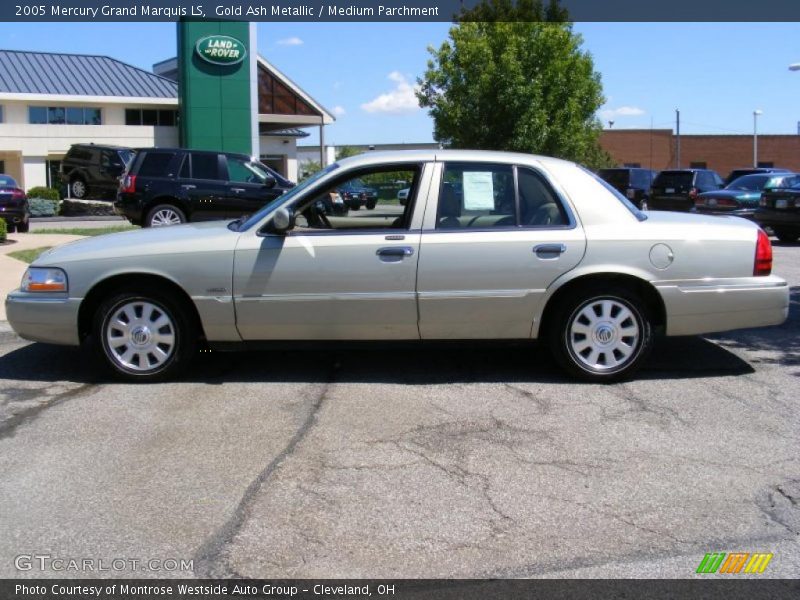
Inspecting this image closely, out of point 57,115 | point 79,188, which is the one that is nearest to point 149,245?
point 79,188

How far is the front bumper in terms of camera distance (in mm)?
6531

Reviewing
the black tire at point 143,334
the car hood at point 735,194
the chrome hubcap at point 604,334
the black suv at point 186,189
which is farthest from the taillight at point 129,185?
the car hood at point 735,194

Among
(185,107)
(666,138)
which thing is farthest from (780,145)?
(185,107)

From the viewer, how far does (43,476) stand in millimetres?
4754

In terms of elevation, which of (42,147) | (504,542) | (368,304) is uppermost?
(42,147)

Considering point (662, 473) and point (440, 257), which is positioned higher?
point (440, 257)

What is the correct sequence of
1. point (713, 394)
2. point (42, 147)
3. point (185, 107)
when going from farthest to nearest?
point (42, 147) → point (185, 107) → point (713, 394)

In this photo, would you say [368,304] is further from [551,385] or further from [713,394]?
[713,394]

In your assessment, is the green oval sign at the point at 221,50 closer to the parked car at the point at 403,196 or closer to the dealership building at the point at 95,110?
the dealership building at the point at 95,110

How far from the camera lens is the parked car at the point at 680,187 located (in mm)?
25359

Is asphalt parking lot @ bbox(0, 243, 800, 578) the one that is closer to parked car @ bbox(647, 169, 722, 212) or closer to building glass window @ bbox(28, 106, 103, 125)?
parked car @ bbox(647, 169, 722, 212)

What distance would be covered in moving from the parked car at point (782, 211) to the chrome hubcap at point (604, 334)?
1286 centimetres

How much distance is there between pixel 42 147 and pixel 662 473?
142 feet

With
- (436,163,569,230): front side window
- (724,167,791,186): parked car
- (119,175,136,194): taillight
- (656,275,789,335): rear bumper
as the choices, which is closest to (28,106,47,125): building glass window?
(119,175,136,194): taillight
